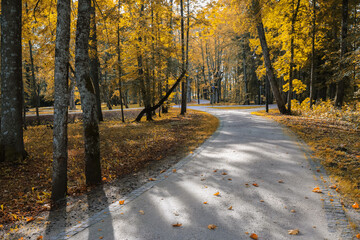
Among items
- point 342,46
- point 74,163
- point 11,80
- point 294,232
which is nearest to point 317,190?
point 294,232

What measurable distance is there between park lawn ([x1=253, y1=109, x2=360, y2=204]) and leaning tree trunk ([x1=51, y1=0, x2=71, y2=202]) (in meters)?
5.63

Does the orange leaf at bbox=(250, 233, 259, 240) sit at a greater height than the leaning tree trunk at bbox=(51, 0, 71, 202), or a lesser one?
lesser

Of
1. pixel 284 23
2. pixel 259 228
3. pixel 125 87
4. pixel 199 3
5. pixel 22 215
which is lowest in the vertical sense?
pixel 22 215

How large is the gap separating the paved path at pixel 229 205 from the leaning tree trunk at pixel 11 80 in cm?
485

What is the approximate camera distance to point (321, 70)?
1753 cm

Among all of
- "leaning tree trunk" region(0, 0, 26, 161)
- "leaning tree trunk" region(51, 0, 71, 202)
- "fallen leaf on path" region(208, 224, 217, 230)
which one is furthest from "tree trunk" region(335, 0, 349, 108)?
"leaning tree trunk" region(0, 0, 26, 161)

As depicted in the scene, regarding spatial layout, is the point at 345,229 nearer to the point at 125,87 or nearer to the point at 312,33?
the point at 125,87

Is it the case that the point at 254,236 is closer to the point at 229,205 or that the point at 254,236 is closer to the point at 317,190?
the point at 229,205

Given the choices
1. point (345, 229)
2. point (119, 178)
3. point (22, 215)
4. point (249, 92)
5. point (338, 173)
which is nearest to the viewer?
point (345, 229)

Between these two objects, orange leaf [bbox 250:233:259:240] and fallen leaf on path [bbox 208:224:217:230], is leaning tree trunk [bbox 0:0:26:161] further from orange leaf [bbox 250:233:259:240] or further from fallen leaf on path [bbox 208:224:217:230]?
orange leaf [bbox 250:233:259:240]

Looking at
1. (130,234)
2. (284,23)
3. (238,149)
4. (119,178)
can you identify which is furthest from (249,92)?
(130,234)

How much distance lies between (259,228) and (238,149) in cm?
420

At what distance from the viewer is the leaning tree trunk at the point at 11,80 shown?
6.28m

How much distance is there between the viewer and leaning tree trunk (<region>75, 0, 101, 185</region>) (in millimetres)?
4535
